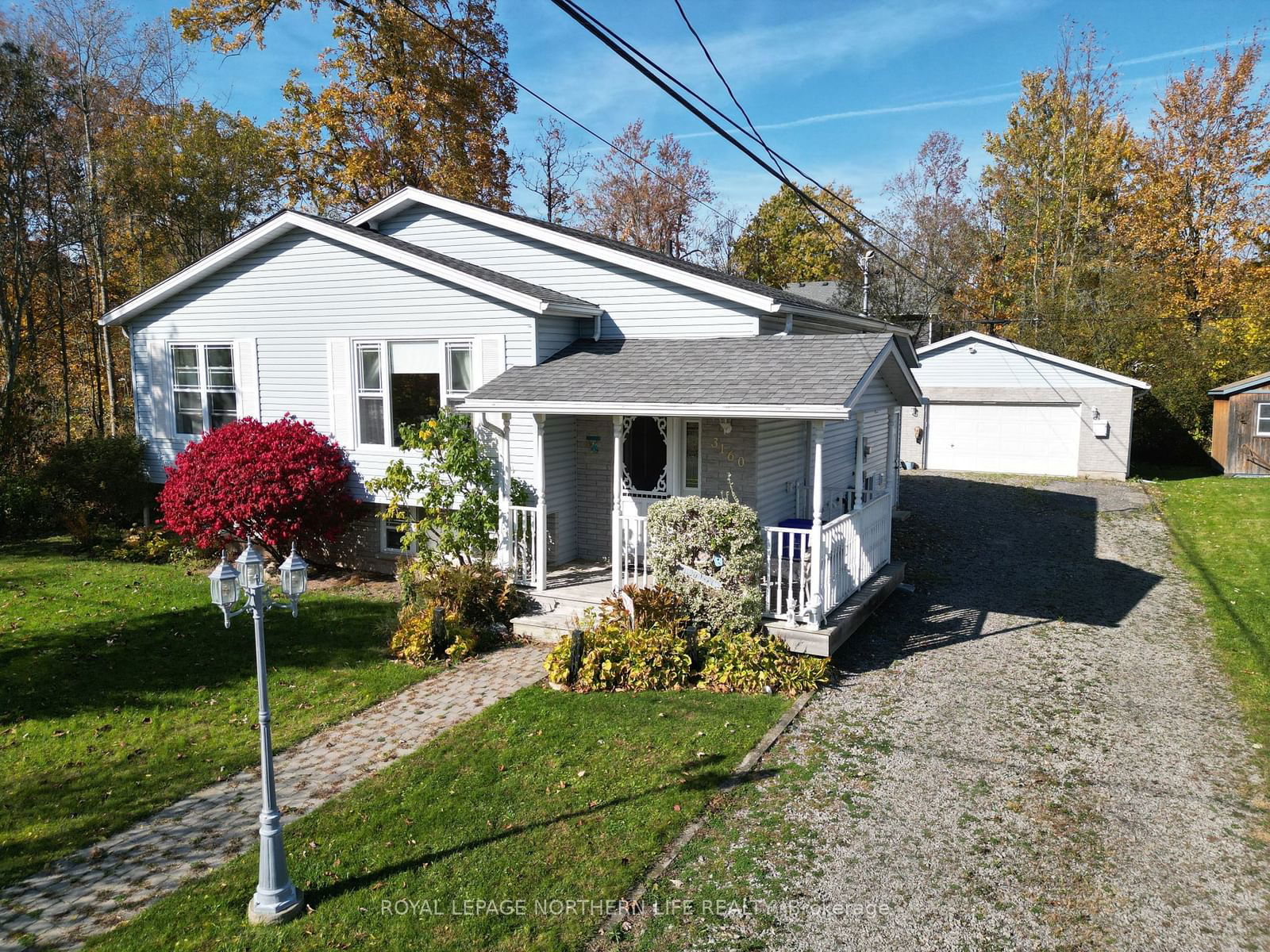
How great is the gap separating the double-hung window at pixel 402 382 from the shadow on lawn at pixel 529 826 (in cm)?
695

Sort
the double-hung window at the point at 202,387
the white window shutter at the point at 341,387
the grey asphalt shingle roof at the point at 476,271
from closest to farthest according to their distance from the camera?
the grey asphalt shingle roof at the point at 476,271 → the white window shutter at the point at 341,387 → the double-hung window at the point at 202,387

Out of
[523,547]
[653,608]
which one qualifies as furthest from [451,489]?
[653,608]

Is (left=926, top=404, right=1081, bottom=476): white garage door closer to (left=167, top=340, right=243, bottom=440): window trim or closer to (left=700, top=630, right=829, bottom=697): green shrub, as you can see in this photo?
(left=700, top=630, right=829, bottom=697): green shrub

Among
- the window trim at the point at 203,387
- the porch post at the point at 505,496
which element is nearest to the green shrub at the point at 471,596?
the porch post at the point at 505,496

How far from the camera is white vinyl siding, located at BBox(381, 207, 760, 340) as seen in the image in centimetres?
1176

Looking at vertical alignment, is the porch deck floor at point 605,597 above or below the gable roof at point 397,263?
below

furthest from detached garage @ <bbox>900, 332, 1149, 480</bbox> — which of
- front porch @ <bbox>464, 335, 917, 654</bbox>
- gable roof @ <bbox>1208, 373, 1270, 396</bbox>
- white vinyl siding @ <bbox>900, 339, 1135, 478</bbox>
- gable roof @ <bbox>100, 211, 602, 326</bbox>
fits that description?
gable roof @ <bbox>100, 211, 602, 326</bbox>

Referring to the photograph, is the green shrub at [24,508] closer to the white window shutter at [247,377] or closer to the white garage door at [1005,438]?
the white window shutter at [247,377]

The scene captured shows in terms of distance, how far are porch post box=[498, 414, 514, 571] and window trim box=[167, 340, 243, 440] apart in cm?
515

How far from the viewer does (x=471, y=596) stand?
10.0 meters

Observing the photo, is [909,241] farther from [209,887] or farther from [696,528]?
[209,887]

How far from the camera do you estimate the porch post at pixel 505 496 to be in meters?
10.9

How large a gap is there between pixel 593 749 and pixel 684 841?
1507 mm

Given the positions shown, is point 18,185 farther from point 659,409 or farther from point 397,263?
point 659,409
